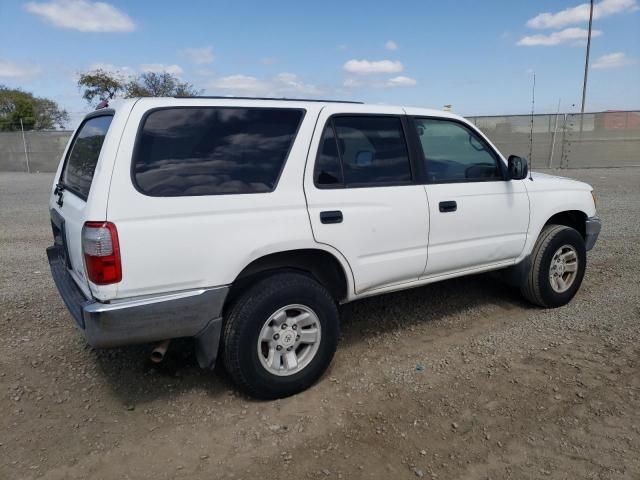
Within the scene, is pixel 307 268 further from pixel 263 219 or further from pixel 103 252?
pixel 103 252

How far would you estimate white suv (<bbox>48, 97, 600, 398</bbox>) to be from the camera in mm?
2799

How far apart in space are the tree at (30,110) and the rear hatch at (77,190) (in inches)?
1628

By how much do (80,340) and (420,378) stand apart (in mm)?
2638

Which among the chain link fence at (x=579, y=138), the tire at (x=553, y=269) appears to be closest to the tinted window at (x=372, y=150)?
the tire at (x=553, y=269)

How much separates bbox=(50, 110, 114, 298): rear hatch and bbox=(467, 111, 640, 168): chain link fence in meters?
17.5

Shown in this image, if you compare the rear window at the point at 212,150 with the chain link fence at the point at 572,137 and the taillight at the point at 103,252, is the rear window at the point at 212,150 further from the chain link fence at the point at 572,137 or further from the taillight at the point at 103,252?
the chain link fence at the point at 572,137

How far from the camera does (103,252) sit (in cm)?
270

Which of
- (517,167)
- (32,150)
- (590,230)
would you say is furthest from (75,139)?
(32,150)

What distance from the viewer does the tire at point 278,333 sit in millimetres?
3119

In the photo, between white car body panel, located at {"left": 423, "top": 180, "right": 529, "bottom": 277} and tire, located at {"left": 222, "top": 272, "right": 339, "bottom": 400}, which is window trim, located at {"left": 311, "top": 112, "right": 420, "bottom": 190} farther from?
tire, located at {"left": 222, "top": 272, "right": 339, "bottom": 400}

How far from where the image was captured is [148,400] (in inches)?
132

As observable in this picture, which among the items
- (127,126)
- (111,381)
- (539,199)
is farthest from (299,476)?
(539,199)

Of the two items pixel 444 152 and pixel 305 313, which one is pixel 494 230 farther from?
pixel 305 313

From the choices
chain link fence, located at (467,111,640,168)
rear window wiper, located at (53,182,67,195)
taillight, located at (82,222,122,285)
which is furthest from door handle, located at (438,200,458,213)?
chain link fence, located at (467,111,640,168)
